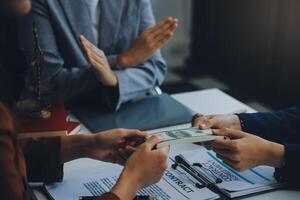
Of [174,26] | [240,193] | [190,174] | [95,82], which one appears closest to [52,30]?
[95,82]

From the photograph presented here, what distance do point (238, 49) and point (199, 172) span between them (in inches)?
114

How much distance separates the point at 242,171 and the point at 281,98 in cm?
249

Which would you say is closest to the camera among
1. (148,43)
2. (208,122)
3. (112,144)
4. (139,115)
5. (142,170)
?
(142,170)

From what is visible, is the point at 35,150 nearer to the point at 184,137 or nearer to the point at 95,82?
the point at 184,137

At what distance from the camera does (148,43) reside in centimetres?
189

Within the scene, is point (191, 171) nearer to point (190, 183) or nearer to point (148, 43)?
point (190, 183)

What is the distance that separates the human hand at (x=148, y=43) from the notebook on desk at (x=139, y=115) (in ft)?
0.55

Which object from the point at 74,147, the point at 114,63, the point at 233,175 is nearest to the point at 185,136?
the point at 233,175

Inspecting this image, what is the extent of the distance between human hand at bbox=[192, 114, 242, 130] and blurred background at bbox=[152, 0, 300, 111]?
2.08m

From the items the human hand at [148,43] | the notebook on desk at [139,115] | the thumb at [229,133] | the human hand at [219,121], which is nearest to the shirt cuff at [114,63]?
the human hand at [148,43]

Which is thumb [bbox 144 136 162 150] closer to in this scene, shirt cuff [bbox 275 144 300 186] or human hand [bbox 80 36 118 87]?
shirt cuff [bbox 275 144 300 186]

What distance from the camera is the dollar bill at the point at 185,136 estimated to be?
4.01 feet

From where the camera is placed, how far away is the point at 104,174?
4.44ft

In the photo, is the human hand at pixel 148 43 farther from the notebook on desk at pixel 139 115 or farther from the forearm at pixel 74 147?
the forearm at pixel 74 147
